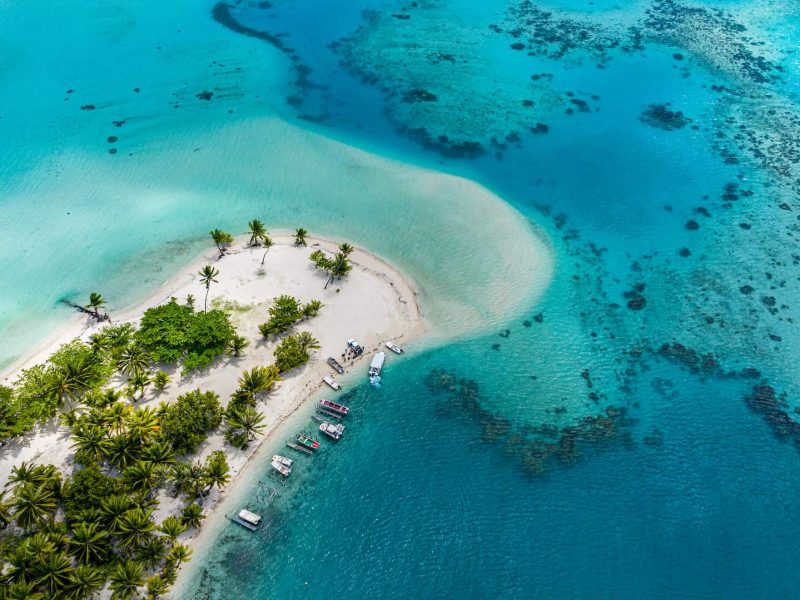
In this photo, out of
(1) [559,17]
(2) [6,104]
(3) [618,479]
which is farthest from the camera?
(1) [559,17]

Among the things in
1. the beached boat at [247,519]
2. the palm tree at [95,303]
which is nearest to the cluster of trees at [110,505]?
the beached boat at [247,519]

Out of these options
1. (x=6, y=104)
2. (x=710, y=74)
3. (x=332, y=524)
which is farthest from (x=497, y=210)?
(x=6, y=104)

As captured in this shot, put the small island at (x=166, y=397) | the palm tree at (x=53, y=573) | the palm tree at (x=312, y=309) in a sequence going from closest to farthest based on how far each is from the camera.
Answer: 1. the palm tree at (x=53, y=573)
2. the small island at (x=166, y=397)
3. the palm tree at (x=312, y=309)

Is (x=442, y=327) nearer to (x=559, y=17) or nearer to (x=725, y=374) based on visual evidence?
(x=725, y=374)

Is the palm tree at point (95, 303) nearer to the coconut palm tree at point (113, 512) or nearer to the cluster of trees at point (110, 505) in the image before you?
the cluster of trees at point (110, 505)

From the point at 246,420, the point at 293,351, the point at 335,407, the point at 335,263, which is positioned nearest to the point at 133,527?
the point at 246,420

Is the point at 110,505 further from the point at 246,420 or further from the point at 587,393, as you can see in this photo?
the point at 587,393
